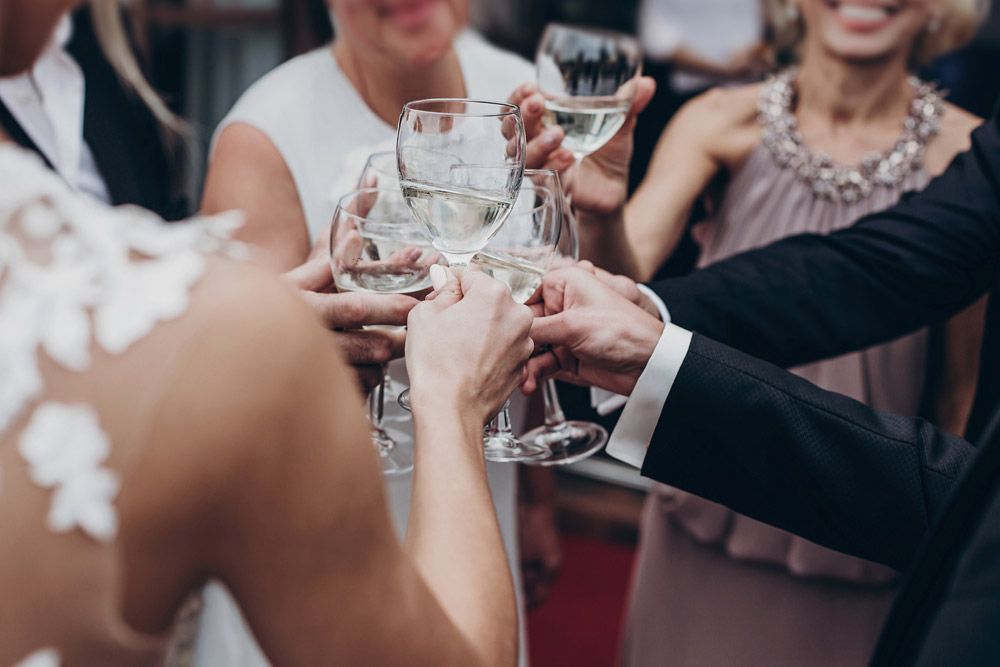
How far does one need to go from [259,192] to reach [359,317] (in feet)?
1.72

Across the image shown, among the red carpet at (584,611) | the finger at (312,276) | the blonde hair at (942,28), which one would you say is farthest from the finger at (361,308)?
the red carpet at (584,611)

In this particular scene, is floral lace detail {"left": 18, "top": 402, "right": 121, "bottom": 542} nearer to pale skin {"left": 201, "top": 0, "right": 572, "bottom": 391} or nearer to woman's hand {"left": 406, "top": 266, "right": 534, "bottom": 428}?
woman's hand {"left": 406, "top": 266, "right": 534, "bottom": 428}

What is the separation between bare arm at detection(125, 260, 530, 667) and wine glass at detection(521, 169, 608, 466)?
1.68 feet

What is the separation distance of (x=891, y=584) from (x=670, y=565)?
439 mm

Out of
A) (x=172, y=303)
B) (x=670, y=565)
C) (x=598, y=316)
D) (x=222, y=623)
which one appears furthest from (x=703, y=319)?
(x=172, y=303)

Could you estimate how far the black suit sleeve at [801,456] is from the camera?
118cm

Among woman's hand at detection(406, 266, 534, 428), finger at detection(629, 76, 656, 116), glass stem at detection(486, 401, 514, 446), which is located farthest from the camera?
finger at detection(629, 76, 656, 116)

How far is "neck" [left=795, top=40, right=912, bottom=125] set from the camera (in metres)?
1.88

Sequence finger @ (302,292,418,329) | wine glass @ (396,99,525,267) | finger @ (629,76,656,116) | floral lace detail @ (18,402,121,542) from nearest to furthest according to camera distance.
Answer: floral lace detail @ (18,402,121,542) → wine glass @ (396,99,525,267) → finger @ (302,292,418,329) → finger @ (629,76,656,116)

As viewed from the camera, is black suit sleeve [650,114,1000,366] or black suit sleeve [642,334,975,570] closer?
black suit sleeve [642,334,975,570]

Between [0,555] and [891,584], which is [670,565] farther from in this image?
[0,555]

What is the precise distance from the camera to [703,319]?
1521 millimetres

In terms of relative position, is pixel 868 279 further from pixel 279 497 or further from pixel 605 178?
pixel 279 497

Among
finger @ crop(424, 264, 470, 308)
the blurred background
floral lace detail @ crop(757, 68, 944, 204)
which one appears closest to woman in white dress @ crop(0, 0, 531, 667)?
finger @ crop(424, 264, 470, 308)
